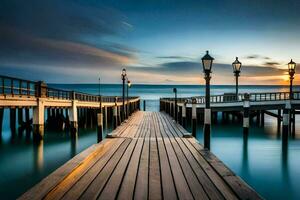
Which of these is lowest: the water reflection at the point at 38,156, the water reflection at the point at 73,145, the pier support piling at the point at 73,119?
the water reflection at the point at 73,145

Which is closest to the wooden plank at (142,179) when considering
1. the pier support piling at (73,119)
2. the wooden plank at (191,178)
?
the wooden plank at (191,178)

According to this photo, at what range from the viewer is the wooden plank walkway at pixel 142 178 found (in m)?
4.16

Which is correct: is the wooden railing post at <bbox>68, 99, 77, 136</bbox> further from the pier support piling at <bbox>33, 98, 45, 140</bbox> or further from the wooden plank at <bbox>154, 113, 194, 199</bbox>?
the wooden plank at <bbox>154, 113, 194, 199</bbox>

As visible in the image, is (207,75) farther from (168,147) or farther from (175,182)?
(175,182)

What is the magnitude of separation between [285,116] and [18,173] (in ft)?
52.7

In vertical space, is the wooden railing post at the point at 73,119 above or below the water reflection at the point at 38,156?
above

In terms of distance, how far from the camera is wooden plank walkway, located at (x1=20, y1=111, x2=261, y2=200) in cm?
416

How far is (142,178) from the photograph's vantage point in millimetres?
5020

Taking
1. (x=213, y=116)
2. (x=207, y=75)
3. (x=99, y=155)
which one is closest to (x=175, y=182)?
(x=99, y=155)

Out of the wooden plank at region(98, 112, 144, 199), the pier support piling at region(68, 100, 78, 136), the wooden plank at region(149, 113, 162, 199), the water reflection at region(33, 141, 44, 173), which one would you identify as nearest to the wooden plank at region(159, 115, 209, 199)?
the wooden plank at region(149, 113, 162, 199)

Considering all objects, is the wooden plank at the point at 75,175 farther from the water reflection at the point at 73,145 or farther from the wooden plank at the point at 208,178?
the water reflection at the point at 73,145

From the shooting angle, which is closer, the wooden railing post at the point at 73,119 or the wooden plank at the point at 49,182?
the wooden plank at the point at 49,182

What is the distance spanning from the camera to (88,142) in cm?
2164

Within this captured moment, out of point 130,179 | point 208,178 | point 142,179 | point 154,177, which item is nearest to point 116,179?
point 130,179
